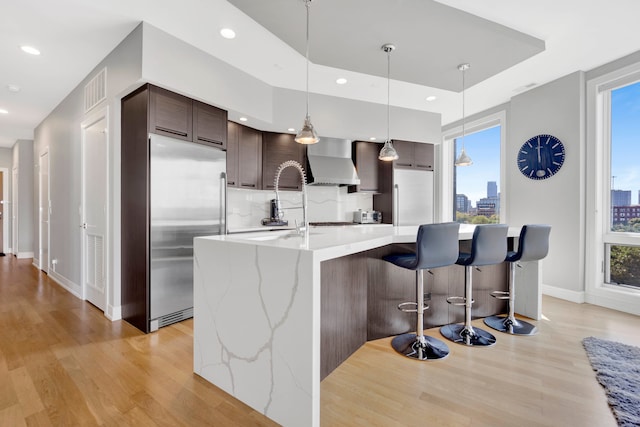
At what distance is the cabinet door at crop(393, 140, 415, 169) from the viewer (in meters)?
4.79

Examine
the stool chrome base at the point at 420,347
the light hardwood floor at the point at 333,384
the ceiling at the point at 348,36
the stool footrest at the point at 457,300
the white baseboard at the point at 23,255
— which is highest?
the ceiling at the point at 348,36

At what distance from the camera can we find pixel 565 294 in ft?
12.0

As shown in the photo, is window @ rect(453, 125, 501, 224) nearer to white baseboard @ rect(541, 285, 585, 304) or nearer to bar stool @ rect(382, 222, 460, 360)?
white baseboard @ rect(541, 285, 585, 304)

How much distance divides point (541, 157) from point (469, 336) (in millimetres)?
2929

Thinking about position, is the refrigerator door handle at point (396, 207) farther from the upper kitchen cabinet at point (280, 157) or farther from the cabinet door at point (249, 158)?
the cabinet door at point (249, 158)

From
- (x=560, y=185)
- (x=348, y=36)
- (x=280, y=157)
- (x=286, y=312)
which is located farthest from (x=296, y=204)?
(x=560, y=185)

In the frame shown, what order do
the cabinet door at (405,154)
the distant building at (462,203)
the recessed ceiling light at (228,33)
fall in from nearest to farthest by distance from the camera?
the recessed ceiling light at (228,33) < the cabinet door at (405,154) < the distant building at (462,203)

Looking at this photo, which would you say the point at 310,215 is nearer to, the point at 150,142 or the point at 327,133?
the point at 327,133

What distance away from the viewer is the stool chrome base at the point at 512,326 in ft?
8.55

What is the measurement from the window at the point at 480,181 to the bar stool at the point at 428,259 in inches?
124

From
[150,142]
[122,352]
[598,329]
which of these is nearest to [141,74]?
[150,142]

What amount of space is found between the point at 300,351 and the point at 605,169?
426cm

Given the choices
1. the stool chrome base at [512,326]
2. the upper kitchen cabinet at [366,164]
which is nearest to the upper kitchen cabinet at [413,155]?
the upper kitchen cabinet at [366,164]

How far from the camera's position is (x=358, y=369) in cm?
200
